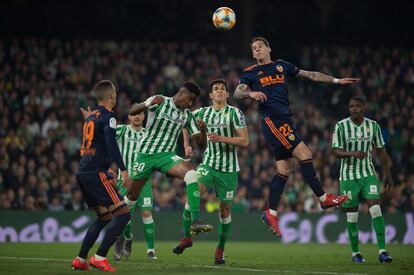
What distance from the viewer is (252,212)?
74.0 feet

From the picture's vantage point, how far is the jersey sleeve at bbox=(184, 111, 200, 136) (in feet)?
42.8

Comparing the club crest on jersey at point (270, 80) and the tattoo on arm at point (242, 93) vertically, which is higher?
the club crest on jersey at point (270, 80)

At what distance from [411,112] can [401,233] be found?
5.41 metres

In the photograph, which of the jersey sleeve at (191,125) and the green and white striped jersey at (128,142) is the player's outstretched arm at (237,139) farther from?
the green and white striped jersey at (128,142)

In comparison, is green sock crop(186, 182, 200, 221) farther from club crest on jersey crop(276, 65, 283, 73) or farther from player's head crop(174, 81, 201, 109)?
club crest on jersey crop(276, 65, 283, 73)

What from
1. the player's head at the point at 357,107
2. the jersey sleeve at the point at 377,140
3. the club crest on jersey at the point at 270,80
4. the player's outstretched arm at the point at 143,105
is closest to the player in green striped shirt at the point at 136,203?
the player's outstretched arm at the point at 143,105

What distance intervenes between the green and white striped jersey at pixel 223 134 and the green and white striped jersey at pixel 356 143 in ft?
6.02

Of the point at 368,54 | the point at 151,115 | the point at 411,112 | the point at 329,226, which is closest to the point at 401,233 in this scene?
the point at 329,226

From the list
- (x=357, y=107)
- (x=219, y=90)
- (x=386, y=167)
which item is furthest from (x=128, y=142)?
(x=386, y=167)

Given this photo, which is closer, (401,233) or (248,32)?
(401,233)

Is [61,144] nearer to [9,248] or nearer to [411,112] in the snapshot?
[9,248]

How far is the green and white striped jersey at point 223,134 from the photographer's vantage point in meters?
13.6

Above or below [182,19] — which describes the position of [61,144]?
below

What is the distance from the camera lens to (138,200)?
14883 mm
